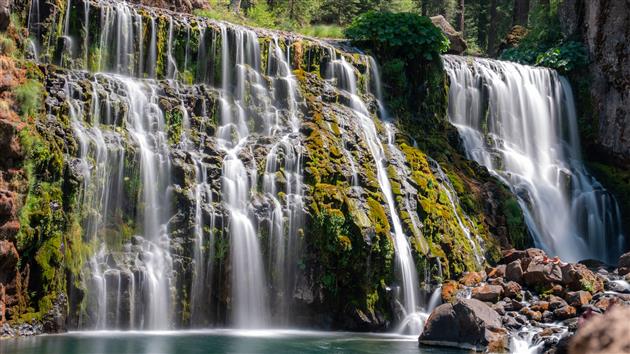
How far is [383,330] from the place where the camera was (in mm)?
15523

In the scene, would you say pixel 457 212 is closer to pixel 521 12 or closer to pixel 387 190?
pixel 387 190

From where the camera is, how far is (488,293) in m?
15.2

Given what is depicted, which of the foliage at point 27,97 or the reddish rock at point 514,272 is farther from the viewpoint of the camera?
the reddish rock at point 514,272

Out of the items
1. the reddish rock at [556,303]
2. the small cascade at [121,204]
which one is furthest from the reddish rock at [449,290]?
the small cascade at [121,204]

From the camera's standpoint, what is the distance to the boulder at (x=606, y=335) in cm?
307

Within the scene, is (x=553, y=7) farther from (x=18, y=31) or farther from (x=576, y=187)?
(x=18, y=31)

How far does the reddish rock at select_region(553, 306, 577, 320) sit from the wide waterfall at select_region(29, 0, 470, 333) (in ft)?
9.75

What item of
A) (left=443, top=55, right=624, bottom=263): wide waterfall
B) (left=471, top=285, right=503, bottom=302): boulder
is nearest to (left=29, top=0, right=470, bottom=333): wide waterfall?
(left=471, top=285, right=503, bottom=302): boulder

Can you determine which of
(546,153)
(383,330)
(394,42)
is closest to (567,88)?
(546,153)

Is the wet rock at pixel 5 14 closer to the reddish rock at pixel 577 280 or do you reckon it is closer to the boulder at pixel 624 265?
the reddish rock at pixel 577 280

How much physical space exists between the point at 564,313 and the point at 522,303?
3.08 feet

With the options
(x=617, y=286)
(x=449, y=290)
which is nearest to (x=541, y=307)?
(x=449, y=290)

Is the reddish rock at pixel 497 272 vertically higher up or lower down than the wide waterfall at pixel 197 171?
lower down

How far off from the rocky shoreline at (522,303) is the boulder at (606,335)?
8.91 m
